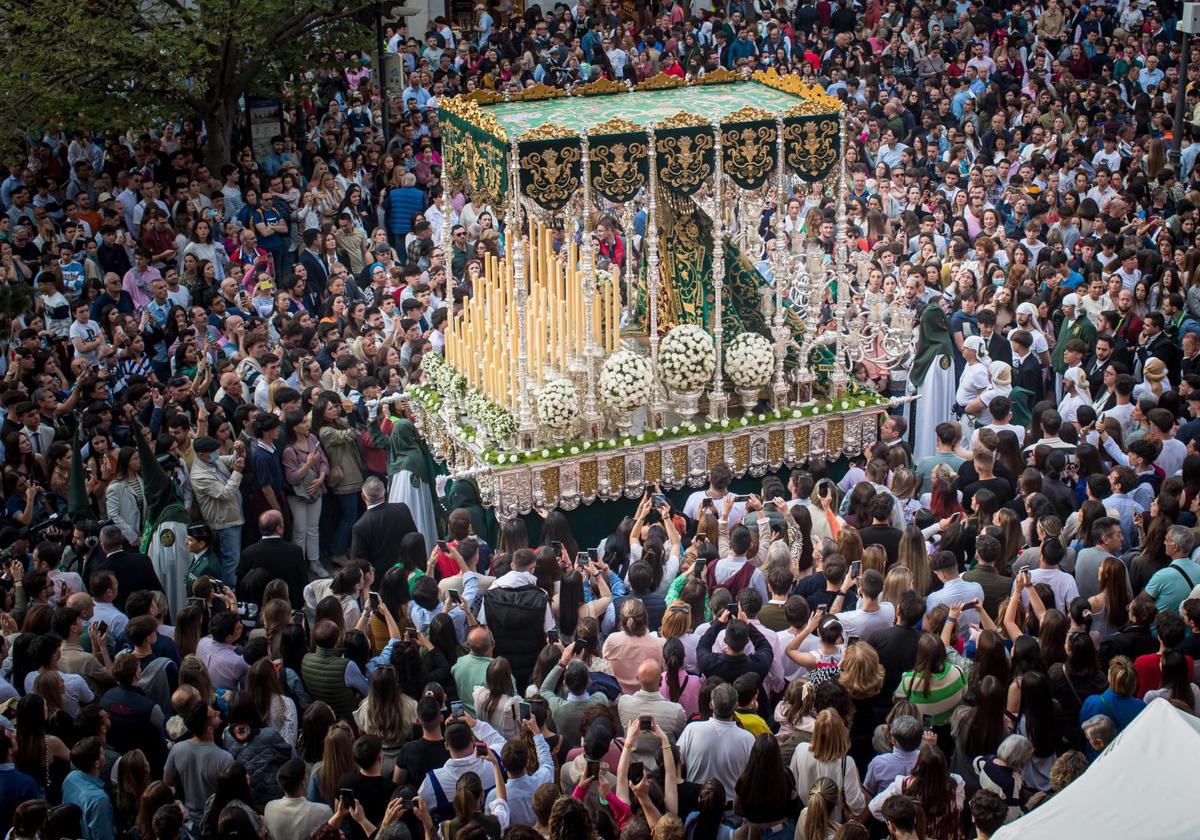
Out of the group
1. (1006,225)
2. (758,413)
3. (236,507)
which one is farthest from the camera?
(1006,225)

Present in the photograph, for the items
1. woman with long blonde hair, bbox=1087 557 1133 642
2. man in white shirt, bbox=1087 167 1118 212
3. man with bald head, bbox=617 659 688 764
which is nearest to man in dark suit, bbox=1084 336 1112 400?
woman with long blonde hair, bbox=1087 557 1133 642

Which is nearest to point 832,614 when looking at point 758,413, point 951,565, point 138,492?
point 951,565

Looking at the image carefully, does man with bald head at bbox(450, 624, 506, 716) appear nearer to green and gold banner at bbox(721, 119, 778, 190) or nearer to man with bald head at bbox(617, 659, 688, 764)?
man with bald head at bbox(617, 659, 688, 764)

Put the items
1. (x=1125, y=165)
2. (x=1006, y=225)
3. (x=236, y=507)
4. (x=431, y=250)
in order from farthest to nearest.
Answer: (x=1125, y=165) → (x=1006, y=225) → (x=431, y=250) → (x=236, y=507)

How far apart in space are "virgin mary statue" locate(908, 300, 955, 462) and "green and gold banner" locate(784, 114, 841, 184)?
212 centimetres

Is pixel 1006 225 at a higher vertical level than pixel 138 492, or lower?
higher

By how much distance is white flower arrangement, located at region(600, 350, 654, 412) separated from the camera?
13.6 metres

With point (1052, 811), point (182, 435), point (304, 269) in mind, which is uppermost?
point (304, 269)

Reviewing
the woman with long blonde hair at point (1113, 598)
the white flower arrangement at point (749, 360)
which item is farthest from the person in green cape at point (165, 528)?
the woman with long blonde hair at point (1113, 598)

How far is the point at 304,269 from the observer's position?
689 inches

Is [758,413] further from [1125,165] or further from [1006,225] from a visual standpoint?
[1125,165]

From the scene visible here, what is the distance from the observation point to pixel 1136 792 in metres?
A: 7.50

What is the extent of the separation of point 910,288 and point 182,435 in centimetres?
770

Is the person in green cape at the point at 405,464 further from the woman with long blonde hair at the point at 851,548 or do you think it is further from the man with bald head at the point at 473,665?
the woman with long blonde hair at the point at 851,548
